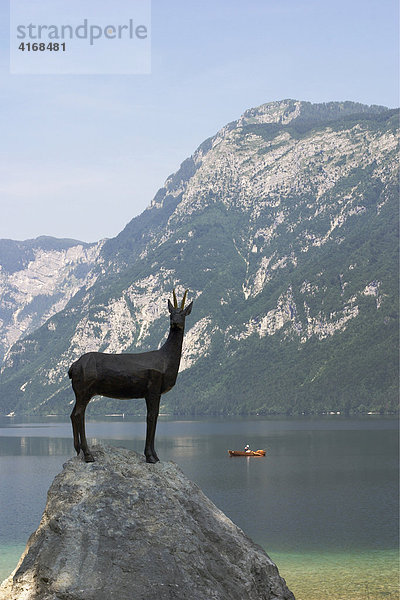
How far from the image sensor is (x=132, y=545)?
44.8 feet

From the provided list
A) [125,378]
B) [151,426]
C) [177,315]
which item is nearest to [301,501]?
[177,315]

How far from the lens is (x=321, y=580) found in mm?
33594

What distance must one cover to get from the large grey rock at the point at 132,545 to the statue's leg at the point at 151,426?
189mm

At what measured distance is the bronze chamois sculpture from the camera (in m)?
15.7

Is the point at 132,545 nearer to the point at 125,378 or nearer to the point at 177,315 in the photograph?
Result: the point at 125,378

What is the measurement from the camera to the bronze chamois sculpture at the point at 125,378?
51.4 feet

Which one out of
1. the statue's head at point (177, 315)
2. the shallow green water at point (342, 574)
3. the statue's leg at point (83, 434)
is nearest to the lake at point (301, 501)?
the shallow green water at point (342, 574)

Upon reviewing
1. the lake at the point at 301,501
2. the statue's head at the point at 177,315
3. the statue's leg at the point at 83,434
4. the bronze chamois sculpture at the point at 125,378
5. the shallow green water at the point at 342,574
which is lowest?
the lake at the point at 301,501

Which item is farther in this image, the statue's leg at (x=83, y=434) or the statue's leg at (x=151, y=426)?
the statue's leg at (x=151, y=426)

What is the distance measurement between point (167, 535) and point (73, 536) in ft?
5.58

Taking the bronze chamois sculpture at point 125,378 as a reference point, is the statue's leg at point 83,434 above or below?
below

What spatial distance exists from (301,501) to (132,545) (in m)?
52.2

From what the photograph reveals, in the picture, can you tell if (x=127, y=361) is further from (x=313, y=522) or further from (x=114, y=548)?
(x=313, y=522)

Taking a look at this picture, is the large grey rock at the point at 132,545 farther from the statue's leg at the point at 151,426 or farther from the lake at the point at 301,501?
the lake at the point at 301,501
